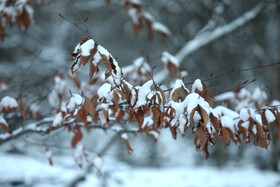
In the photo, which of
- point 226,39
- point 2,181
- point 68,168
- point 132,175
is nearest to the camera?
point 2,181

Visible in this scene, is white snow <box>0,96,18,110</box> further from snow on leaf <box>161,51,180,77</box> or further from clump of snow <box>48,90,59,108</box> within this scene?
snow on leaf <box>161,51,180,77</box>

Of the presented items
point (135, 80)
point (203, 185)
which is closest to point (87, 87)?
point (135, 80)

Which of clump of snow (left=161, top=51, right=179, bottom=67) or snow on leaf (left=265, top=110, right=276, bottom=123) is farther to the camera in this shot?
clump of snow (left=161, top=51, right=179, bottom=67)

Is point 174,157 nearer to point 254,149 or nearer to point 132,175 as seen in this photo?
point 254,149

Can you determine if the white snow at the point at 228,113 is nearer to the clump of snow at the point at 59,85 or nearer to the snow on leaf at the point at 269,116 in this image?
the snow on leaf at the point at 269,116

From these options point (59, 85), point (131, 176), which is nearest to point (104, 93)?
point (59, 85)

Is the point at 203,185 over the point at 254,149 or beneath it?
beneath

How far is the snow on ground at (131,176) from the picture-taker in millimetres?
3727

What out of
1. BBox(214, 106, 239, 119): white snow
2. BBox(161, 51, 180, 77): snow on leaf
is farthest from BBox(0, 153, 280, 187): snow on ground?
BBox(214, 106, 239, 119): white snow

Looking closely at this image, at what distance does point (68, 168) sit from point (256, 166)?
14.6ft

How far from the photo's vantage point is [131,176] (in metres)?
4.46

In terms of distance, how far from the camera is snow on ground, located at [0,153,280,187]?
12.2 feet

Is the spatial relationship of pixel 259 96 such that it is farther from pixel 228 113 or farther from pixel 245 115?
pixel 245 115

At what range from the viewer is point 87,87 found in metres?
2.94
